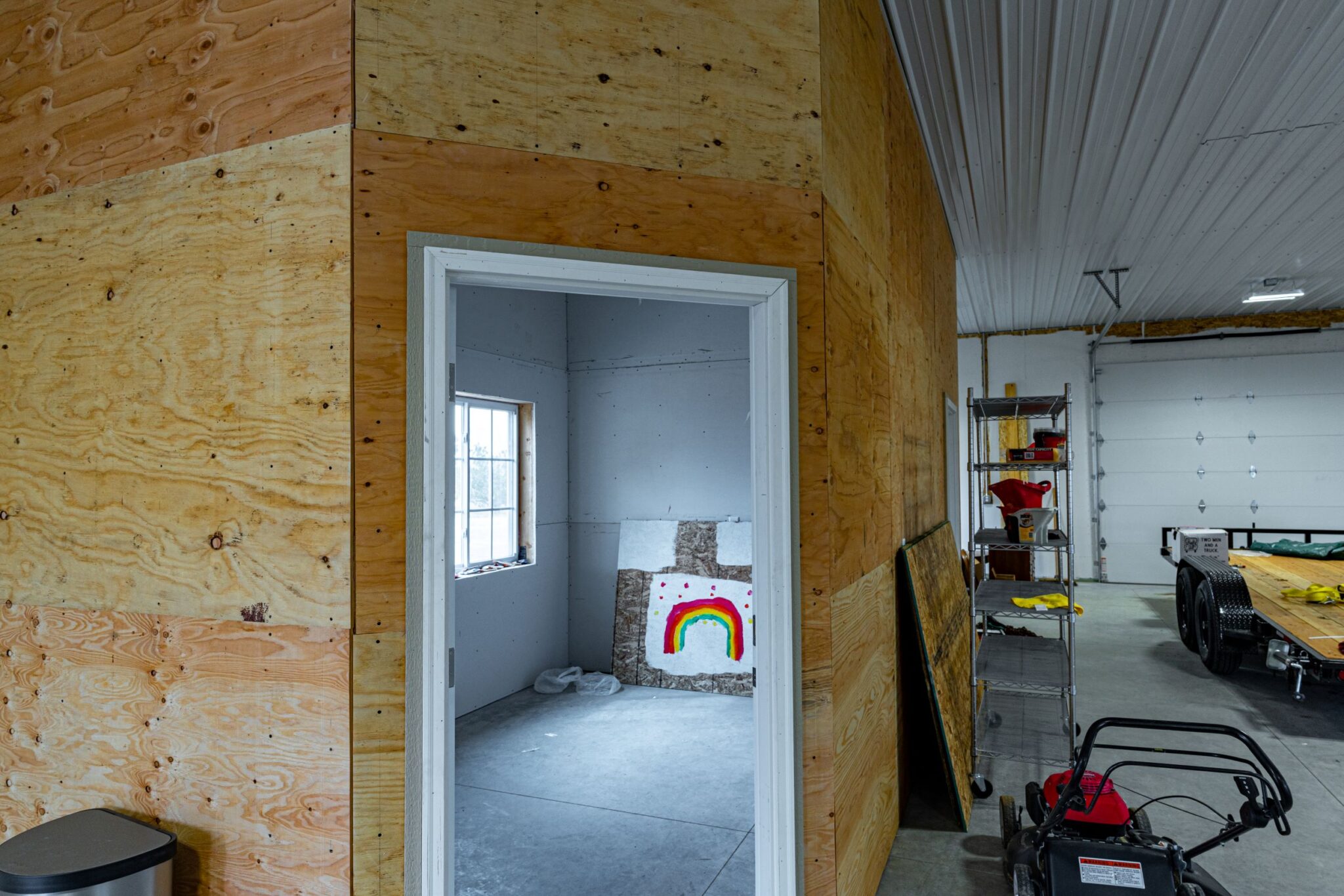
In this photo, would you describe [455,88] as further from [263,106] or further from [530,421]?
[530,421]

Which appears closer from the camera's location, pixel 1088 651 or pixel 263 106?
pixel 263 106

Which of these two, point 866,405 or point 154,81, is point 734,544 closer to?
point 866,405

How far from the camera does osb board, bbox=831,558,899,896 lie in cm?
238

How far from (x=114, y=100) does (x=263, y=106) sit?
0.64m

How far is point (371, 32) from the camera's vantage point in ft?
6.46

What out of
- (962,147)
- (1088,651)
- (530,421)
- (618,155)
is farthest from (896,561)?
(1088,651)

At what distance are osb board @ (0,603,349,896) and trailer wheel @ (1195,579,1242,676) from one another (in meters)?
6.10

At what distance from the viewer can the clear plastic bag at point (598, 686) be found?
5523mm

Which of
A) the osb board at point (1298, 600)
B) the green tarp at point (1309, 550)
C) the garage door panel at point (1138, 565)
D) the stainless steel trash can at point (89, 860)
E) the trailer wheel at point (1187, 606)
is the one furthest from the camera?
the garage door panel at point (1138, 565)

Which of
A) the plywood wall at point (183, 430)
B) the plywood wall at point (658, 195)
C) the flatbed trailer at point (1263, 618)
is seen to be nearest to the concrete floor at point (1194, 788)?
the flatbed trailer at point (1263, 618)

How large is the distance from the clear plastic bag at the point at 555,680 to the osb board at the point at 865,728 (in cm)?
288

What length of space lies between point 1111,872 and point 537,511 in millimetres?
4323

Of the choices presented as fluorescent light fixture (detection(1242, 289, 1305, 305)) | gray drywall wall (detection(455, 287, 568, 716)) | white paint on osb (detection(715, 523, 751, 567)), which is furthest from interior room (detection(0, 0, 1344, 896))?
fluorescent light fixture (detection(1242, 289, 1305, 305))

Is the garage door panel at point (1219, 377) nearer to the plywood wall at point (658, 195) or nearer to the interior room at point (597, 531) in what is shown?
the interior room at point (597, 531)
